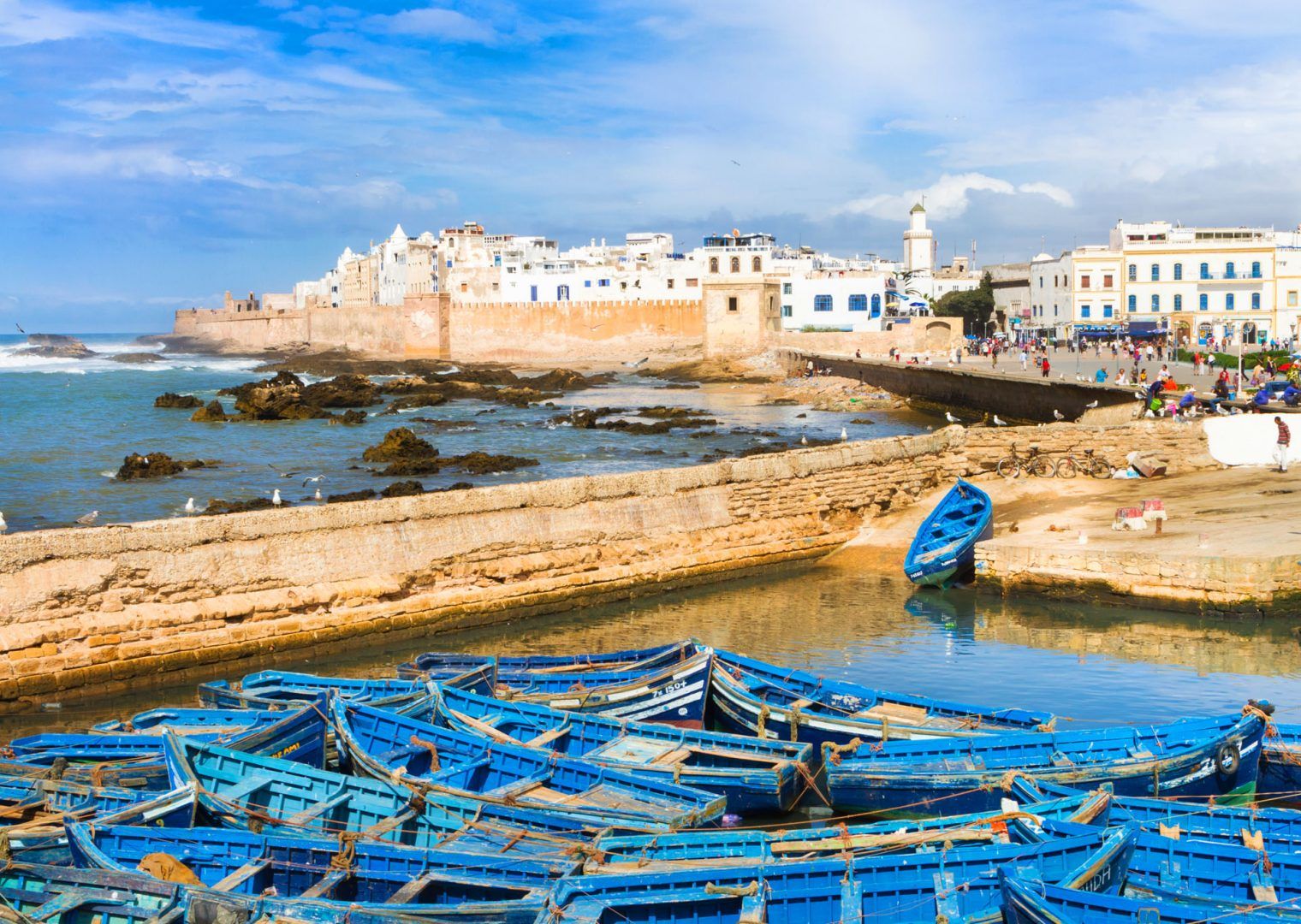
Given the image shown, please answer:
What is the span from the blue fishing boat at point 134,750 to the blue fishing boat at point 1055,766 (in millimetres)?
4411

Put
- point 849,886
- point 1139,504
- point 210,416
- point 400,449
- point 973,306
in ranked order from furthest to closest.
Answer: point 973,306
point 210,416
point 400,449
point 1139,504
point 849,886

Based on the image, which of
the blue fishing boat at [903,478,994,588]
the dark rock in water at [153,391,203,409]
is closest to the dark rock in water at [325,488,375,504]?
the blue fishing boat at [903,478,994,588]

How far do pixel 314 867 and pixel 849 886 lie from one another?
11.3 feet

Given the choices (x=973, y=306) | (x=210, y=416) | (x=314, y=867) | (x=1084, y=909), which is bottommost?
(x=314, y=867)

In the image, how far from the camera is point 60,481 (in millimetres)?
32500

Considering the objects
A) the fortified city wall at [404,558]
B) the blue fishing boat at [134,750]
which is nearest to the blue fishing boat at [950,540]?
the fortified city wall at [404,558]

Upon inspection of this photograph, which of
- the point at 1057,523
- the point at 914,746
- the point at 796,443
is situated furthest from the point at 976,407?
the point at 914,746

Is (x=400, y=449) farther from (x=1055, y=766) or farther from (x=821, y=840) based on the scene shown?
(x=821, y=840)

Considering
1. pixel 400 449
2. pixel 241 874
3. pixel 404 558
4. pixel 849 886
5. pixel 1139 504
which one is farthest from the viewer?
pixel 400 449

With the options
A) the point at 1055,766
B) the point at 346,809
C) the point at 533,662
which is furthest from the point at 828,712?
the point at 346,809

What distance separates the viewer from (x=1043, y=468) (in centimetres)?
2292

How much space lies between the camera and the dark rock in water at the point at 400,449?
1368 inches

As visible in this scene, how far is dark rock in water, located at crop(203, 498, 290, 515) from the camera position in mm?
24750

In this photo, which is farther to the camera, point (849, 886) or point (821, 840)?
point (821, 840)
